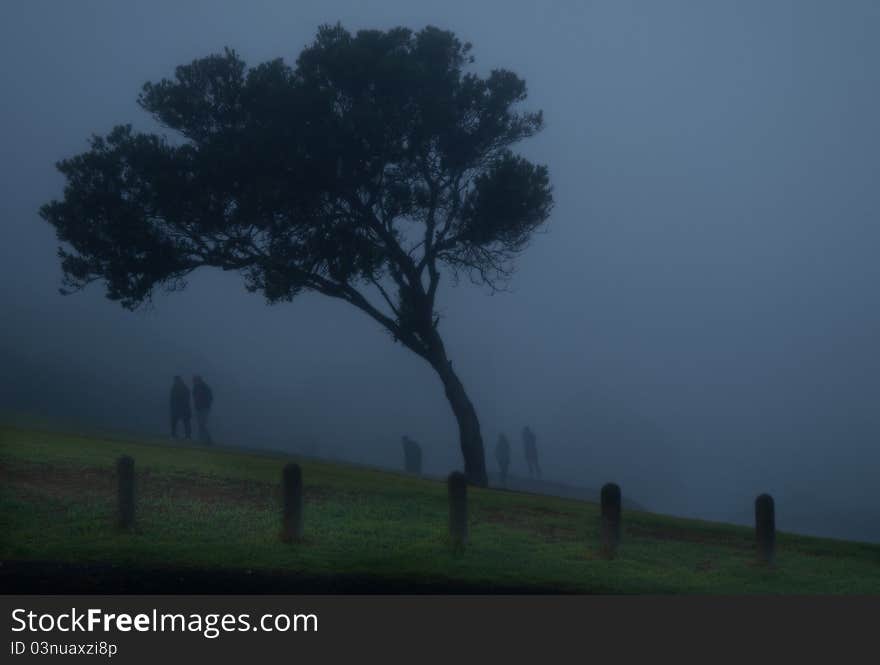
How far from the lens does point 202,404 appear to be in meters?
38.1

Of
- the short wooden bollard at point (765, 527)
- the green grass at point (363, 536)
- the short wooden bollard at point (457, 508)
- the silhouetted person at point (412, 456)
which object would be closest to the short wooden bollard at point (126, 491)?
the green grass at point (363, 536)

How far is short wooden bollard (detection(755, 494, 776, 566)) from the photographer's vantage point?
17250 millimetres

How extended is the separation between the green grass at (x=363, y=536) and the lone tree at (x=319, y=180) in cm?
838

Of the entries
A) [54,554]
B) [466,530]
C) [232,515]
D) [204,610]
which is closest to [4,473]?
[232,515]

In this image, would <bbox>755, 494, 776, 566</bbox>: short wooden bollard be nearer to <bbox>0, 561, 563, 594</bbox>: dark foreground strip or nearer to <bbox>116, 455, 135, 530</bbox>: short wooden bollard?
<bbox>0, 561, 563, 594</bbox>: dark foreground strip

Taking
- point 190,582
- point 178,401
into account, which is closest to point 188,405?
point 178,401

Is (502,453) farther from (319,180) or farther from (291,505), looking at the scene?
(291,505)

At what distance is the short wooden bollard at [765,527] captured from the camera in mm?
17250

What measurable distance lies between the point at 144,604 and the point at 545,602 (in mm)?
4275

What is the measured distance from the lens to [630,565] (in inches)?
645

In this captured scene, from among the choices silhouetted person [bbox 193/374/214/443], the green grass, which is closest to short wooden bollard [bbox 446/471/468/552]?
the green grass

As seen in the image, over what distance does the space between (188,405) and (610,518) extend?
74.8 feet

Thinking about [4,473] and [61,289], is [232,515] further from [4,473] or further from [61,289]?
[61,289]

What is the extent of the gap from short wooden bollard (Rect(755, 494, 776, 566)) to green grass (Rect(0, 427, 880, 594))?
0.75 ft
